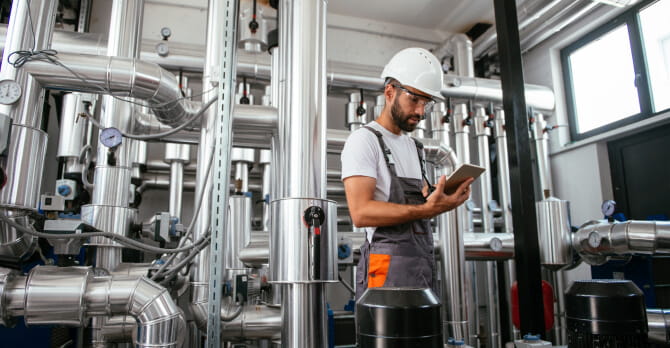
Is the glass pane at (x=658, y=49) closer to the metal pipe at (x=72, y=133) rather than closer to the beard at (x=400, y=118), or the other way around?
the beard at (x=400, y=118)

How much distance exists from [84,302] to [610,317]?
4.48 feet

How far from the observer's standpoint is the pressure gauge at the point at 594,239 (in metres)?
2.26

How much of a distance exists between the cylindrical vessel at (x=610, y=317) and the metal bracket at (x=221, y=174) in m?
0.76

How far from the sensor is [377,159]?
1.21 metres

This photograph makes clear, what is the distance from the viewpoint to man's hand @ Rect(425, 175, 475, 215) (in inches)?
44.1

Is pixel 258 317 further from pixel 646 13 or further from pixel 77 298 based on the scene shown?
pixel 646 13

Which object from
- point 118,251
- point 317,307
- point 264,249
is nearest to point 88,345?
point 118,251

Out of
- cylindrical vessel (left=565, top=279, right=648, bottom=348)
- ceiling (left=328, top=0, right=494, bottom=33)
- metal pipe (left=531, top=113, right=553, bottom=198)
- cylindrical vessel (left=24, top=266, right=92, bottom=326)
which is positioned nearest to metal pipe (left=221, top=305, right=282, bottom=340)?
cylindrical vessel (left=24, top=266, right=92, bottom=326)

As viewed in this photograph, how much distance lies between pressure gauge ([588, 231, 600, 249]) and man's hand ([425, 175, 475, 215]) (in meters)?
1.50

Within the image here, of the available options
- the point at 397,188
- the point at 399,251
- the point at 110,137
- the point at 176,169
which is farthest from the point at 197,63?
the point at 399,251

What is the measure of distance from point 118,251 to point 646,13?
344 cm

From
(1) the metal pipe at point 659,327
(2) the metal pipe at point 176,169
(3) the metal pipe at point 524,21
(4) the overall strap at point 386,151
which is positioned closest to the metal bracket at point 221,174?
(4) the overall strap at point 386,151

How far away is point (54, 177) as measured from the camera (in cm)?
263

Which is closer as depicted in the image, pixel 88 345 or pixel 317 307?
pixel 317 307
